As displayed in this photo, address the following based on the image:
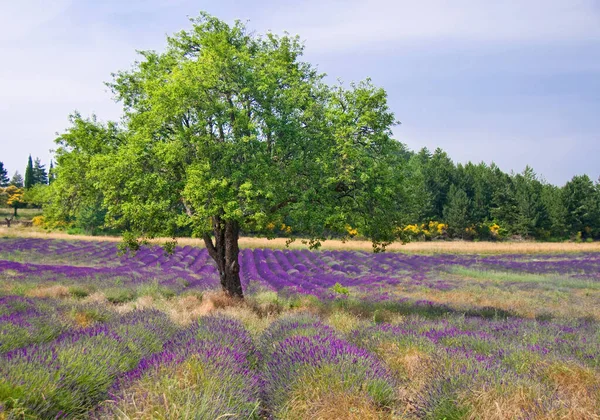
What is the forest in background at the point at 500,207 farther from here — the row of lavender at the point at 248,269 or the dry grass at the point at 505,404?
the dry grass at the point at 505,404

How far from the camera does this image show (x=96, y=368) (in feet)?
14.2

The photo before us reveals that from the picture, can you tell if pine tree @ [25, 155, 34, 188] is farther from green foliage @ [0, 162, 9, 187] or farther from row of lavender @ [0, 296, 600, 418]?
row of lavender @ [0, 296, 600, 418]

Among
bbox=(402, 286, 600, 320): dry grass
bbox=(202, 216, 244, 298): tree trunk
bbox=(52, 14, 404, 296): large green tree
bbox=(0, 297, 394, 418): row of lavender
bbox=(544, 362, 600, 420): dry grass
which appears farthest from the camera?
bbox=(402, 286, 600, 320): dry grass

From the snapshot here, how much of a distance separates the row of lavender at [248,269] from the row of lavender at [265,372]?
9697 millimetres

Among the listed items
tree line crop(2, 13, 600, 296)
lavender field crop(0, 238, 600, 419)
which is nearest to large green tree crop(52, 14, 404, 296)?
tree line crop(2, 13, 600, 296)

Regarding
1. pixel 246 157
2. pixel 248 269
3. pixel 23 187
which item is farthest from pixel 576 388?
pixel 23 187

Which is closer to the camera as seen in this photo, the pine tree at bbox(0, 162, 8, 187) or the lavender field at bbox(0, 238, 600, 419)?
the lavender field at bbox(0, 238, 600, 419)

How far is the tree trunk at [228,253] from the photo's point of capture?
491 inches

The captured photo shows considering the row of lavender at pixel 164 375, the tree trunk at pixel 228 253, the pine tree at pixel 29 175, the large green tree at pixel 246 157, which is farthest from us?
the pine tree at pixel 29 175

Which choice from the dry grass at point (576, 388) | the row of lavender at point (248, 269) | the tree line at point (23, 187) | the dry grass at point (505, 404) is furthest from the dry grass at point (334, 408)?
the tree line at point (23, 187)

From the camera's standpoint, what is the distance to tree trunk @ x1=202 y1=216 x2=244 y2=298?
491 inches

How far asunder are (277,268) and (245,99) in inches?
626

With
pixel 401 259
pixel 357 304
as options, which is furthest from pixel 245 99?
pixel 401 259

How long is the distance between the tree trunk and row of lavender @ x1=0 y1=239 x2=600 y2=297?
2.92 metres
